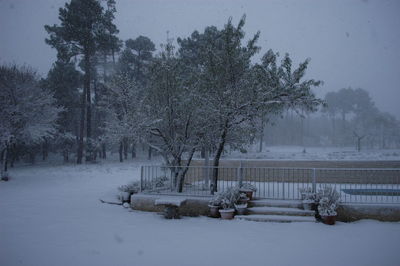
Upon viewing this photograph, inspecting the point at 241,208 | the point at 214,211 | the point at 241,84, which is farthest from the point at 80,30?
the point at 241,208

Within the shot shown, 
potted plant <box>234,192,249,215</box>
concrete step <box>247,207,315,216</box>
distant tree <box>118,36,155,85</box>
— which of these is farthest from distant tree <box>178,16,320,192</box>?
distant tree <box>118,36,155,85</box>

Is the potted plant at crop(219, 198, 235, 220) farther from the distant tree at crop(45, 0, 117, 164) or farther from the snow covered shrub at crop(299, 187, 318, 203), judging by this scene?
the distant tree at crop(45, 0, 117, 164)

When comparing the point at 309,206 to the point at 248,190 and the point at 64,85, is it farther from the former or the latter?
the point at 64,85

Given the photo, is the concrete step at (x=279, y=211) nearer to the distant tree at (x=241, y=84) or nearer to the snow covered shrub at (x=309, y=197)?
the snow covered shrub at (x=309, y=197)

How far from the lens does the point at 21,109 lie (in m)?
17.8

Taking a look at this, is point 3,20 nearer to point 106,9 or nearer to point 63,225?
point 106,9

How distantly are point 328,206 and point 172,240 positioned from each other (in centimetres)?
503

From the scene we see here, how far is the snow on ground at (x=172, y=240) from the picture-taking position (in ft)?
18.9

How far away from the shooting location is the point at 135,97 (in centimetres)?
1188

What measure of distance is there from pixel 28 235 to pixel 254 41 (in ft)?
33.7

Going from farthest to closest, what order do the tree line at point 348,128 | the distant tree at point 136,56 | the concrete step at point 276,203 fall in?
the tree line at point 348,128 → the distant tree at point 136,56 → the concrete step at point 276,203

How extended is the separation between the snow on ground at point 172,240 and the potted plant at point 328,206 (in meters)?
0.33

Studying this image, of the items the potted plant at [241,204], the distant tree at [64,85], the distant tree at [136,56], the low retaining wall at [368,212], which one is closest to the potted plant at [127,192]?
the potted plant at [241,204]

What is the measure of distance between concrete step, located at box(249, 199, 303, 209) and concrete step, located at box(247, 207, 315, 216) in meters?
0.21
